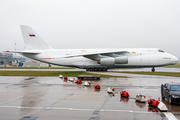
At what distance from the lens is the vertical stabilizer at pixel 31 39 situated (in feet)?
119

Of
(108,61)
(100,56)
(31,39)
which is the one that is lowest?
(108,61)

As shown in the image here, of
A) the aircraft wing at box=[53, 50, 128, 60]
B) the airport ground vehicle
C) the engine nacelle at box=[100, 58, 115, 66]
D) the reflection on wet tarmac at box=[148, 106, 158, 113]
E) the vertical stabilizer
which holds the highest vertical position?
the vertical stabilizer

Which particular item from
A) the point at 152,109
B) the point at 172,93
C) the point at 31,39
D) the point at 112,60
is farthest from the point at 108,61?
the point at 152,109

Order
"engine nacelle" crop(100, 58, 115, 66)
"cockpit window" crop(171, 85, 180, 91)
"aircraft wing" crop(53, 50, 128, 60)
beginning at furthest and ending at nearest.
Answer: "aircraft wing" crop(53, 50, 128, 60) < "engine nacelle" crop(100, 58, 115, 66) < "cockpit window" crop(171, 85, 180, 91)

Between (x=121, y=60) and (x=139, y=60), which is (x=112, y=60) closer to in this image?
(x=121, y=60)

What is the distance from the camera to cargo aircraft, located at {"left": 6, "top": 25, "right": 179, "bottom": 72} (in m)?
33.4

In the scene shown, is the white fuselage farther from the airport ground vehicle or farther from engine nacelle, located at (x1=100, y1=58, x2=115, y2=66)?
the airport ground vehicle

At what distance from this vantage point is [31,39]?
120 feet

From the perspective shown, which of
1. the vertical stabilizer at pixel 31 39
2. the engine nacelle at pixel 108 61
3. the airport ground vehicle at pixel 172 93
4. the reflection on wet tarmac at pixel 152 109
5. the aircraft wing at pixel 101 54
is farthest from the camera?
the vertical stabilizer at pixel 31 39

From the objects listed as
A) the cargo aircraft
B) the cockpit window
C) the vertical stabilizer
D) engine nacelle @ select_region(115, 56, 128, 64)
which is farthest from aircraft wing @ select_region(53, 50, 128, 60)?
the cockpit window

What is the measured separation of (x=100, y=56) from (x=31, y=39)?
14602 mm

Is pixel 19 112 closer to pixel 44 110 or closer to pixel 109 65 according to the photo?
pixel 44 110

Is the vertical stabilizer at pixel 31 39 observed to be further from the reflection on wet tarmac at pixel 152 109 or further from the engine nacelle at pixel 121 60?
the reflection on wet tarmac at pixel 152 109

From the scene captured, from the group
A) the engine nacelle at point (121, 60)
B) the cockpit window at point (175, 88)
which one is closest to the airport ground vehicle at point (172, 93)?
the cockpit window at point (175, 88)
